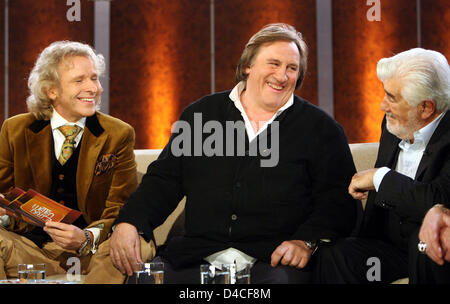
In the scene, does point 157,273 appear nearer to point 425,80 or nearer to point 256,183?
point 256,183

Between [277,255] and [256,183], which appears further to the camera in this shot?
[256,183]

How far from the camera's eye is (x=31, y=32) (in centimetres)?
562

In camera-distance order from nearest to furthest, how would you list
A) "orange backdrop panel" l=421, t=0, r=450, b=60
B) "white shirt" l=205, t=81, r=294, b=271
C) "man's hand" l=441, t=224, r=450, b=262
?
"man's hand" l=441, t=224, r=450, b=262 < "white shirt" l=205, t=81, r=294, b=271 < "orange backdrop panel" l=421, t=0, r=450, b=60

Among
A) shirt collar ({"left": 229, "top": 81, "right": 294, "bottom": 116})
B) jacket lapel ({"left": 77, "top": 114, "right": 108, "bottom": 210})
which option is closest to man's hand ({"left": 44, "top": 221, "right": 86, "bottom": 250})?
jacket lapel ({"left": 77, "top": 114, "right": 108, "bottom": 210})

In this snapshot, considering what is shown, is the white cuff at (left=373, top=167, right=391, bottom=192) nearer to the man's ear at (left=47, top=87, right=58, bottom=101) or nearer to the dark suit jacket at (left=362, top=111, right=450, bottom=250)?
the dark suit jacket at (left=362, top=111, right=450, bottom=250)

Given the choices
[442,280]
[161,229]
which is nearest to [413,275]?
[442,280]

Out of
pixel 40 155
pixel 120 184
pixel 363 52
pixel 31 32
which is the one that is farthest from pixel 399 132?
pixel 31 32

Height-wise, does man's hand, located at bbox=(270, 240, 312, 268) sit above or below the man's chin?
below

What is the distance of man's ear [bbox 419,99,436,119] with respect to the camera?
2.39 metres

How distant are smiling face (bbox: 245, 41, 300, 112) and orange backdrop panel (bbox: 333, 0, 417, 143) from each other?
9.32 ft

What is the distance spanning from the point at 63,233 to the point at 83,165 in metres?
0.43

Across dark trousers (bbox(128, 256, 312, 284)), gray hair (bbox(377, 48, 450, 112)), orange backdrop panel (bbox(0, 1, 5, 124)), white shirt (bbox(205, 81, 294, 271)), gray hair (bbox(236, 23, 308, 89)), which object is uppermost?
orange backdrop panel (bbox(0, 1, 5, 124))

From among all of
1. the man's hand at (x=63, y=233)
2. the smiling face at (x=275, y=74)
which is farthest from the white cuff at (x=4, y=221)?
the smiling face at (x=275, y=74)

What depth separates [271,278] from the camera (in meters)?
2.34
